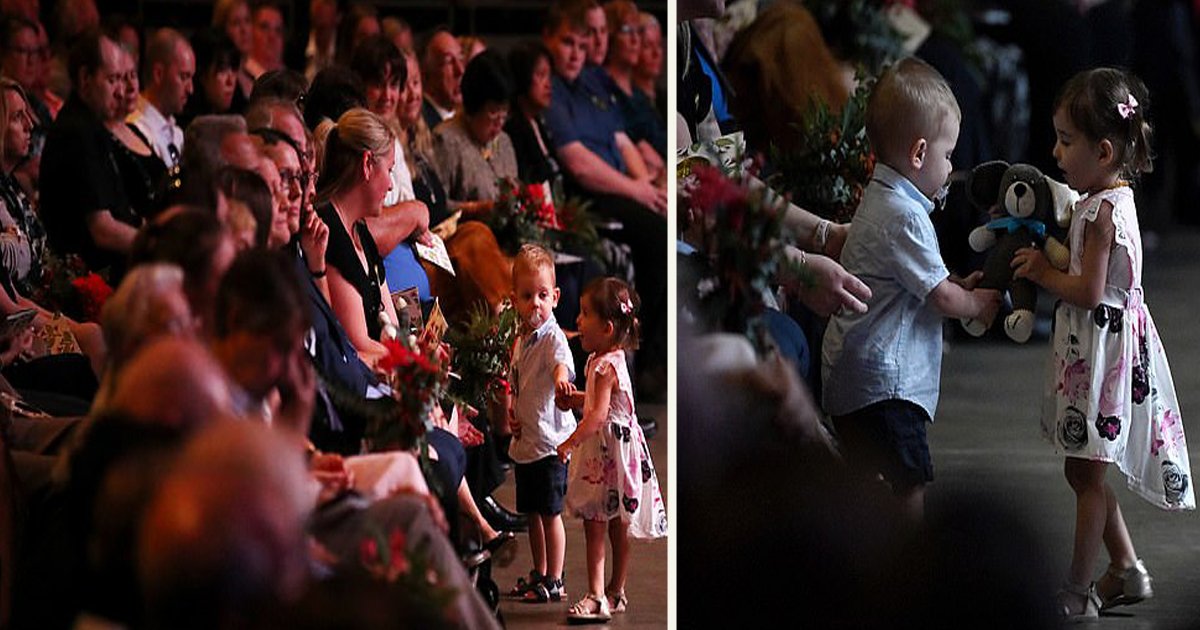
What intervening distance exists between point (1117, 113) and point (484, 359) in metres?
1.62

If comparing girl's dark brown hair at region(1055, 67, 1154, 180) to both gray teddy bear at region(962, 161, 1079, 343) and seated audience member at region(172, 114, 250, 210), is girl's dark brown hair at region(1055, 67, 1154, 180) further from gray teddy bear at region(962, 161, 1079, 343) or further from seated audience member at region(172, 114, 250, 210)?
seated audience member at region(172, 114, 250, 210)

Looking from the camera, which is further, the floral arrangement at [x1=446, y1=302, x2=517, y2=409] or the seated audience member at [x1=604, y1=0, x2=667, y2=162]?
the seated audience member at [x1=604, y1=0, x2=667, y2=162]

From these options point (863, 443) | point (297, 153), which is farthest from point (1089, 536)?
point (297, 153)

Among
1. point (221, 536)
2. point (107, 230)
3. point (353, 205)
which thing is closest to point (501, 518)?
point (353, 205)

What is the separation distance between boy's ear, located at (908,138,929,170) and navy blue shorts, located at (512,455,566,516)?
1211mm

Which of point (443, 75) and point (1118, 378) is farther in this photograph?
point (443, 75)

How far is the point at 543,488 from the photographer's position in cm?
512

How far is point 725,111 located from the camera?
4.48 metres

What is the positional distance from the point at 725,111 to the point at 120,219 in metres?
2.34

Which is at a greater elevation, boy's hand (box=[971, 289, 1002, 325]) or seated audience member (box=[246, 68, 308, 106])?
seated audience member (box=[246, 68, 308, 106])

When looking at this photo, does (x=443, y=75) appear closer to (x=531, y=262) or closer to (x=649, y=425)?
(x=649, y=425)

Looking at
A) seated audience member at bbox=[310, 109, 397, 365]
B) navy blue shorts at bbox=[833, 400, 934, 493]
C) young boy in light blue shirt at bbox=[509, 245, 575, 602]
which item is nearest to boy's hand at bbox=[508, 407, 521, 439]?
young boy in light blue shirt at bbox=[509, 245, 575, 602]

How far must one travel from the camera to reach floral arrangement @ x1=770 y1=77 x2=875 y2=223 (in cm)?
432

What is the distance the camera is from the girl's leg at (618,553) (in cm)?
504
